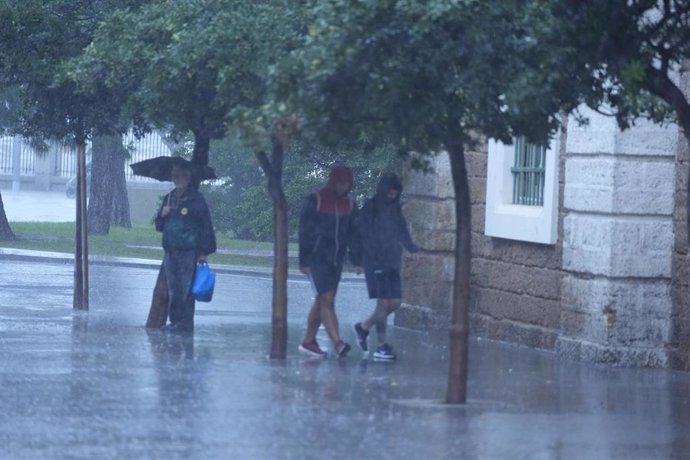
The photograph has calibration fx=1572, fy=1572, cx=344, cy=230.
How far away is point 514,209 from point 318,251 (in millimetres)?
2864

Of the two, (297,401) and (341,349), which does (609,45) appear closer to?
(297,401)

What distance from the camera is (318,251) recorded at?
13109 mm

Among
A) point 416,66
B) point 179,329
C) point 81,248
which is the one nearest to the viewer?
point 416,66

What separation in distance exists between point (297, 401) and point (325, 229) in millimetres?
2837

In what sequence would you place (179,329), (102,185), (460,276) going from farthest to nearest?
1. (102,185)
2. (179,329)
3. (460,276)

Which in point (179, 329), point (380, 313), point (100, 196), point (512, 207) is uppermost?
point (512, 207)

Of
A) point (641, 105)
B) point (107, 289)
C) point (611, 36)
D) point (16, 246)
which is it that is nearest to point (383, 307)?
point (641, 105)

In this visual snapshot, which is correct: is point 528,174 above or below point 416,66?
below

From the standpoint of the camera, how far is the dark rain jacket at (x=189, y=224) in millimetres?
15245

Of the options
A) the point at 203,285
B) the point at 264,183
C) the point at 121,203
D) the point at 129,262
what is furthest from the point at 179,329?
the point at 121,203

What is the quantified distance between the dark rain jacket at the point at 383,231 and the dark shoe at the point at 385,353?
69 centimetres

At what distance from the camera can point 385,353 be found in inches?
530

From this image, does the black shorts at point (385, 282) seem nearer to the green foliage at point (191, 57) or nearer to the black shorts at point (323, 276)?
the black shorts at point (323, 276)

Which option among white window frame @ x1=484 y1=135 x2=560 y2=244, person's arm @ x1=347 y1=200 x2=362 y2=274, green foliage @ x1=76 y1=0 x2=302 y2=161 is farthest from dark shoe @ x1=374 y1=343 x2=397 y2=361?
green foliage @ x1=76 y1=0 x2=302 y2=161
